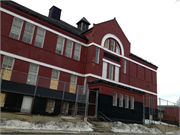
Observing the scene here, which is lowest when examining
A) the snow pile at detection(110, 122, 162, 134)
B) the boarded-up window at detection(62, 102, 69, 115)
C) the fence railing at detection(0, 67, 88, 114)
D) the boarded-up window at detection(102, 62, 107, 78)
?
the snow pile at detection(110, 122, 162, 134)

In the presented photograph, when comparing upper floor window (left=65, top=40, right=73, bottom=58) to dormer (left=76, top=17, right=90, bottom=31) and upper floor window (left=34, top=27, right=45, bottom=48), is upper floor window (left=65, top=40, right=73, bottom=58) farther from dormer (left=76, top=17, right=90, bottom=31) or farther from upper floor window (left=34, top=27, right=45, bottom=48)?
dormer (left=76, top=17, right=90, bottom=31)

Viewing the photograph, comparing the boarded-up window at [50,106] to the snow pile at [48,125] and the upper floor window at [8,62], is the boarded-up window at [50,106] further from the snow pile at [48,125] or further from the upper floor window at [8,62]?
the upper floor window at [8,62]

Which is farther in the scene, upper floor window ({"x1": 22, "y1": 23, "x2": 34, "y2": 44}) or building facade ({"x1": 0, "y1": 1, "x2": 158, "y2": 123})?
upper floor window ({"x1": 22, "y1": 23, "x2": 34, "y2": 44})

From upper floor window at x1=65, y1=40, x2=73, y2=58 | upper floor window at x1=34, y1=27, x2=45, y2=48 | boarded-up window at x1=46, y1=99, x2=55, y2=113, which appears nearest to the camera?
boarded-up window at x1=46, y1=99, x2=55, y2=113

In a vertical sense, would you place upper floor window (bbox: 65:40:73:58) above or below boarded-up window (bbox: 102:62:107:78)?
above

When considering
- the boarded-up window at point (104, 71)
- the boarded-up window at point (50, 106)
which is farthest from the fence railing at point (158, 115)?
the boarded-up window at point (50, 106)

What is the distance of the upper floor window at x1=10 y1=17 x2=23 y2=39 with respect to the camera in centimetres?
1784

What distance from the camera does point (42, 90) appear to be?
57.9 feet

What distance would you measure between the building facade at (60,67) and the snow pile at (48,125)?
73.9 inches

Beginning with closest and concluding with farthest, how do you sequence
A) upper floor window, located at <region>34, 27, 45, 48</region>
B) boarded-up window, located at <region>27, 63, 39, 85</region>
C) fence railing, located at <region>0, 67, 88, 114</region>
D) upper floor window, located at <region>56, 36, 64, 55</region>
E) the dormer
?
fence railing, located at <region>0, 67, 88, 114</region>, boarded-up window, located at <region>27, 63, 39, 85</region>, upper floor window, located at <region>34, 27, 45, 48</region>, upper floor window, located at <region>56, 36, 64, 55</region>, the dormer

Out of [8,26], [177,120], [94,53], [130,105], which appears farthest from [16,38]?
[177,120]

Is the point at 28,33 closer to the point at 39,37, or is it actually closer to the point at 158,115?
the point at 39,37

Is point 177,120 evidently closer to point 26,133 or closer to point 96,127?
point 96,127

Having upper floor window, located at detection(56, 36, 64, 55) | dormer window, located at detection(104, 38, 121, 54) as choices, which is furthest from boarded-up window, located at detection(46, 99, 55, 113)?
dormer window, located at detection(104, 38, 121, 54)
